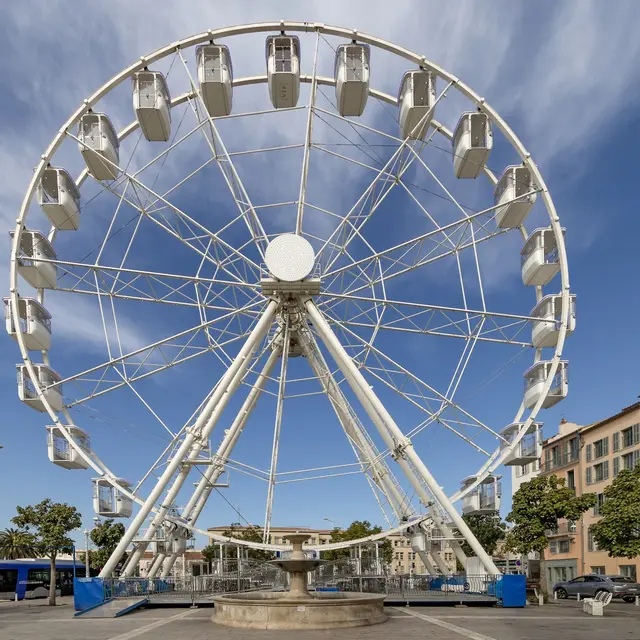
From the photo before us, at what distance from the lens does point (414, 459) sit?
80.4 feet

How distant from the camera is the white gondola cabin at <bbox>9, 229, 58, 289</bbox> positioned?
2566 centimetres

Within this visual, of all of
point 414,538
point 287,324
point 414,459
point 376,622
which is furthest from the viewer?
point 287,324

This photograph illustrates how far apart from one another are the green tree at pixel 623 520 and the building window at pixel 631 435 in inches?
650

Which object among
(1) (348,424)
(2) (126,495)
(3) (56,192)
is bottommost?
(2) (126,495)

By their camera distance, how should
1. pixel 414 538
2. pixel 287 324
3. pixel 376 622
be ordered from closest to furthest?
pixel 376 622, pixel 414 538, pixel 287 324

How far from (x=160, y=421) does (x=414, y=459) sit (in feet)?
29.1

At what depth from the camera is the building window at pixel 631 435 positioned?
154 feet

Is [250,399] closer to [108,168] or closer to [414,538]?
[414,538]

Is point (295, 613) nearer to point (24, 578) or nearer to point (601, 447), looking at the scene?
point (24, 578)

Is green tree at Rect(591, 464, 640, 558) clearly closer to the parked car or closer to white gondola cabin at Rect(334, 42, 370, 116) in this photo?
the parked car

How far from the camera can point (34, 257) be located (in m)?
25.5

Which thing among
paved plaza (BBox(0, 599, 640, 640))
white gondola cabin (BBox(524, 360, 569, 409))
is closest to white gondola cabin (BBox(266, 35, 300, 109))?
white gondola cabin (BBox(524, 360, 569, 409))

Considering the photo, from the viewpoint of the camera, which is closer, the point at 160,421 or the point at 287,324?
the point at 160,421

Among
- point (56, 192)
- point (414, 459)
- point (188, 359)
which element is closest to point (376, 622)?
point (414, 459)
